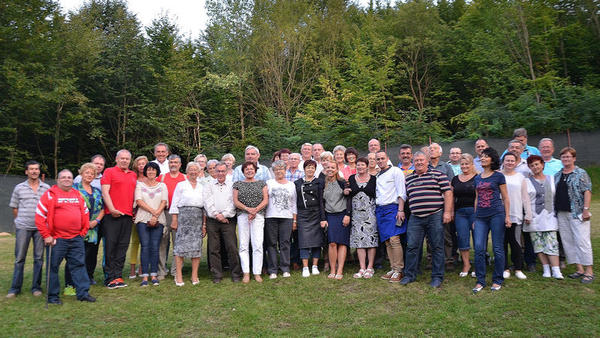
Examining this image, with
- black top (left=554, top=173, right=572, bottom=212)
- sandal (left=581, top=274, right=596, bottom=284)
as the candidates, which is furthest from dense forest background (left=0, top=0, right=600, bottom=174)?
sandal (left=581, top=274, right=596, bottom=284)

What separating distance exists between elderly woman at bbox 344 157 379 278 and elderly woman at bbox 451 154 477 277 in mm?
1061

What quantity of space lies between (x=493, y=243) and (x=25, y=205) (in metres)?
5.82

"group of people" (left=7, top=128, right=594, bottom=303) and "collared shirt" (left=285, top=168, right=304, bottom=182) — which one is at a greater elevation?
"collared shirt" (left=285, top=168, right=304, bottom=182)

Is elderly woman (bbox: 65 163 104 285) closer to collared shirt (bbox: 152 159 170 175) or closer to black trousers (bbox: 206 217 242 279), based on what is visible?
collared shirt (bbox: 152 159 170 175)

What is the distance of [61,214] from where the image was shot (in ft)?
15.7

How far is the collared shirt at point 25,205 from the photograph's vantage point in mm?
5195

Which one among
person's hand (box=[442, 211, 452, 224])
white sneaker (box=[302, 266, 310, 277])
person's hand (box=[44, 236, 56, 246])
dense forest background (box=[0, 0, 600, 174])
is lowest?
white sneaker (box=[302, 266, 310, 277])

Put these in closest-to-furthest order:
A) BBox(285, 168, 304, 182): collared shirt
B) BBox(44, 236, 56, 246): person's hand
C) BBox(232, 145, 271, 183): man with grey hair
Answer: BBox(44, 236, 56, 246): person's hand, BBox(232, 145, 271, 183): man with grey hair, BBox(285, 168, 304, 182): collared shirt

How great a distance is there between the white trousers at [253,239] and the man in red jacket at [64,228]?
6.30ft

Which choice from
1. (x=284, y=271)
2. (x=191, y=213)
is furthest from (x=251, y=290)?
(x=191, y=213)

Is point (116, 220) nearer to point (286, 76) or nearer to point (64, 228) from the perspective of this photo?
point (64, 228)

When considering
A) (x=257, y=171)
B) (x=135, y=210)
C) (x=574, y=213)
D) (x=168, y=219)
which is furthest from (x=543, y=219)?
(x=135, y=210)

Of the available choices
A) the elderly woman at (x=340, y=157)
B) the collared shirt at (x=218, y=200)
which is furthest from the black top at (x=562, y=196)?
the collared shirt at (x=218, y=200)

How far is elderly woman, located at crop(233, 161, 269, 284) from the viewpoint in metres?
5.71
